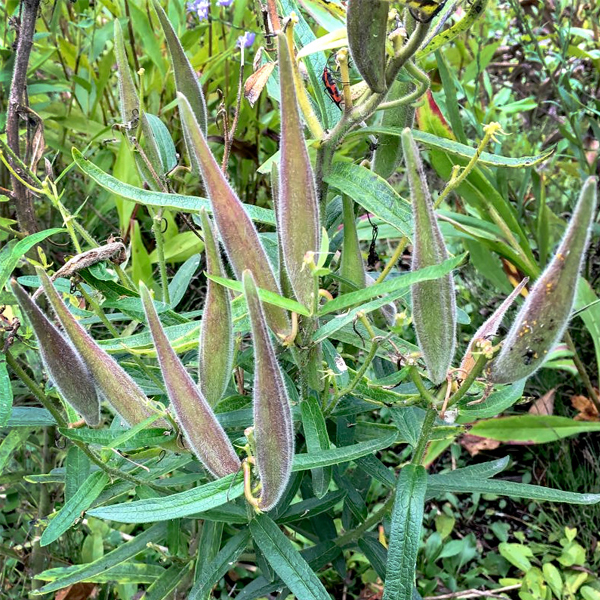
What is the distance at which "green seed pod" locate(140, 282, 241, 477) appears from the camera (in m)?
0.69

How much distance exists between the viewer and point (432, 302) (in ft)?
2.30

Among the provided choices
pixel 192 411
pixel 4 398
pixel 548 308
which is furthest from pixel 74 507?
pixel 548 308

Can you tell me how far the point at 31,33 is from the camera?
1.16 metres

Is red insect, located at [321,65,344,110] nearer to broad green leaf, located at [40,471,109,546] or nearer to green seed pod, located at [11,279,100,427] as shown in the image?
green seed pod, located at [11,279,100,427]

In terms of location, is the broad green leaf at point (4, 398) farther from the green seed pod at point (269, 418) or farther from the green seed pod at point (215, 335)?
the green seed pod at point (269, 418)

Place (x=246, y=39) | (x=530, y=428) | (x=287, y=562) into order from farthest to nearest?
(x=530, y=428) → (x=246, y=39) → (x=287, y=562)

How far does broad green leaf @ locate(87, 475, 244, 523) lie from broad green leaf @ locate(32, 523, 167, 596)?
299mm

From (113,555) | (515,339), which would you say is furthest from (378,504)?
(515,339)

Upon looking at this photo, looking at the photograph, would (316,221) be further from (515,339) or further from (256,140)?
(256,140)

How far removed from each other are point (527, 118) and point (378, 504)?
2.13 metres

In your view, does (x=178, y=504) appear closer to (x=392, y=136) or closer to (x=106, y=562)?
(x=106, y=562)

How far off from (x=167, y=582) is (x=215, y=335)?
556 mm

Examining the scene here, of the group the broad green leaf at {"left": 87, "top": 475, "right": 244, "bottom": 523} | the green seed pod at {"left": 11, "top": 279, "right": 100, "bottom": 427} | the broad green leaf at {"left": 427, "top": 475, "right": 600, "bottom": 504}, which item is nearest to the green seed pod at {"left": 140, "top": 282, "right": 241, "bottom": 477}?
the broad green leaf at {"left": 87, "top": 475, "right": 244, "bottom": 523}

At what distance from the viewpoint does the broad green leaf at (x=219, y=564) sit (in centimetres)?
91
